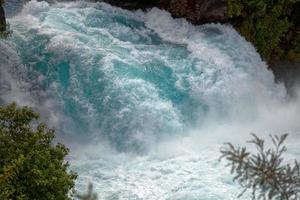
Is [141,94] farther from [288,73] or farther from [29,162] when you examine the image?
[29,162]

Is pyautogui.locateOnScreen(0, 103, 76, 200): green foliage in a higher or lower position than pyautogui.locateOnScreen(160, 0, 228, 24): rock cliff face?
lower

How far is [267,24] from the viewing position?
1877cm

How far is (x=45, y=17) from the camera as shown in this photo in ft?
58.4

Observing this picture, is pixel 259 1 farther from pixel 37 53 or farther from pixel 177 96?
pixel 37 53

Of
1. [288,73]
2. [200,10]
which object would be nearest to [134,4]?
[200,10]

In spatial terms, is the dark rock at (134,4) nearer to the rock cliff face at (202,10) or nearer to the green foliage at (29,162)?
the rock cliff face at (202,10)

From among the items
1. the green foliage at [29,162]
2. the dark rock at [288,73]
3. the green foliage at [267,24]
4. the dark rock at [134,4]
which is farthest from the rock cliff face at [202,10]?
the green foliage at [29,162]

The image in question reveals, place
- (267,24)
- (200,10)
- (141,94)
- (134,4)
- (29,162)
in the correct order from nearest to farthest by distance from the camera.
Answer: (29,162), (141,94), (267,24), (200,10), (134,4)

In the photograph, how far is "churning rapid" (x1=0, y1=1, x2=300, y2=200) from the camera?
555 inches

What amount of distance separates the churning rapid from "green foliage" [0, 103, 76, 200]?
3.37m

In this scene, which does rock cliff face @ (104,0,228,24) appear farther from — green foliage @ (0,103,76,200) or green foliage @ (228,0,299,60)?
green foliage @ (0,103,76,200)

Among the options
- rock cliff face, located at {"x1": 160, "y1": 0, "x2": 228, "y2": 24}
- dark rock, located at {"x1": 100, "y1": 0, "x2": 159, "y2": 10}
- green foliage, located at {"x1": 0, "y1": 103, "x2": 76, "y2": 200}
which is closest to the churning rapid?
rock cliff face, located at {"x1": 160, "y1": 0, "x2": 228, "y2": 24}

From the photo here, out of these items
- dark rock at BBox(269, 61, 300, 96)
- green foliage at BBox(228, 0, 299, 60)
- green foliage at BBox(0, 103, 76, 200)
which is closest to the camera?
green foliage at BBox(0, 103, 76, 200)

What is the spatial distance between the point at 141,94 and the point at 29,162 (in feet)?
22.6
